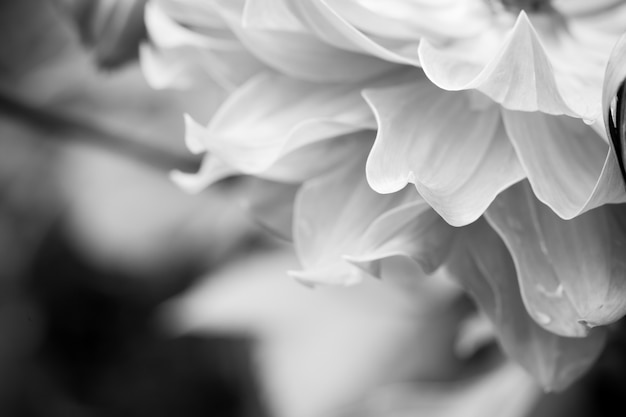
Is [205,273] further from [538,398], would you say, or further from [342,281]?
[342,281]

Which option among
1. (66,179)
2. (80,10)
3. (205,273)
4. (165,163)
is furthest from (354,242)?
(66,179)

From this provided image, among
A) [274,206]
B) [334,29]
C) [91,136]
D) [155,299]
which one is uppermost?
[334,29]

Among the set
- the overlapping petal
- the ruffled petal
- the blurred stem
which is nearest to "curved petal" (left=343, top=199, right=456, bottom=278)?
the overlapping petal

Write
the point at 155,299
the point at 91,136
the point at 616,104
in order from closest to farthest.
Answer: the point at 616,104 → the point at 91,136 → the point at 155,299

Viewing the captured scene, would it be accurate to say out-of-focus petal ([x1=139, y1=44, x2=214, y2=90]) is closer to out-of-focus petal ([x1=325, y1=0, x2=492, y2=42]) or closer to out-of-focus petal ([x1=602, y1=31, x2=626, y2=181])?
out-of-focus petal ([x1=325, y1=0, x2=492, y2=42])

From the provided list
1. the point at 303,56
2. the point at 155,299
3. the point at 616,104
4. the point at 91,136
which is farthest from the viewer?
the point at 155,299

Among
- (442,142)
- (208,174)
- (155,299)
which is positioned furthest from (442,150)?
(155,299)

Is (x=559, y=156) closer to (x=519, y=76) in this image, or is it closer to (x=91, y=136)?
(x=519, y=76)
